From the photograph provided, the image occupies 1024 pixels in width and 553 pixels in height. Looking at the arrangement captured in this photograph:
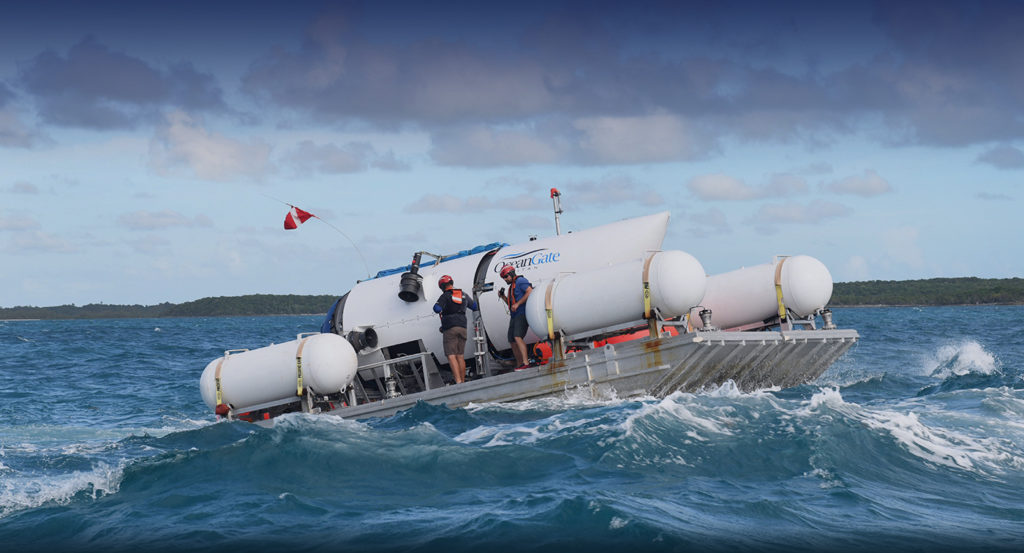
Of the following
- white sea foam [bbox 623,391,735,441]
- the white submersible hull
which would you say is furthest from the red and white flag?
white sea foam [bbox 623,391,735,441]

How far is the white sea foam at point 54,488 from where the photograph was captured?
938 cm

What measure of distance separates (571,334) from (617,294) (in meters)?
0.96

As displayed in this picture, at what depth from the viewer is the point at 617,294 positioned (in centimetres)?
1295

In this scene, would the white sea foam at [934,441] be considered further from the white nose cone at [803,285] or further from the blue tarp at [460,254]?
the blue tarp at [460,254]

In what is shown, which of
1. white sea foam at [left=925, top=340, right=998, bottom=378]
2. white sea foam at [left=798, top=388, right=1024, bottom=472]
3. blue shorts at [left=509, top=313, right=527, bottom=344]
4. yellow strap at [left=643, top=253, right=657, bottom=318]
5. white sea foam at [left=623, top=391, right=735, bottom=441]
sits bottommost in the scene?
white sea foam at [left=925, top=340, right=998, bottom=378]

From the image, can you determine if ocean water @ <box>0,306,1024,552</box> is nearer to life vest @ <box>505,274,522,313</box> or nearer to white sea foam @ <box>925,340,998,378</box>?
life vest @ <box>505,274,522,313</box>

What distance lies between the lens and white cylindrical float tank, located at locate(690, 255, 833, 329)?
1399 centimetres

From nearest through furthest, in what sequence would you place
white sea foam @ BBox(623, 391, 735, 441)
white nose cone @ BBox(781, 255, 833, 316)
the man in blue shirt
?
white sea foam @ BBox(623, 391, 735, 441) < white nose cone @ BBox(781, 255, 833, 316) < the man in blue shirt

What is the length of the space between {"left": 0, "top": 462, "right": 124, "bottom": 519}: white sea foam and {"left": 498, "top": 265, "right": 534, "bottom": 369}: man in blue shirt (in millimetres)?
5872

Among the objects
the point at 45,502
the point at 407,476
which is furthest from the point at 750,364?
the point at 45,502

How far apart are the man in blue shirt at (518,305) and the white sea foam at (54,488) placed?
5.87m

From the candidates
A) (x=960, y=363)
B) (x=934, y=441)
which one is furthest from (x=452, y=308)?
(x=960, y=363)

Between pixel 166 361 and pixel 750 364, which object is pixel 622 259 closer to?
pixel 750 364

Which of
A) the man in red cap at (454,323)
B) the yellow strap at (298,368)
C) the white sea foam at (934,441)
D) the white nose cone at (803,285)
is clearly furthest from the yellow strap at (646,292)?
the yellow strap at (298,368)
